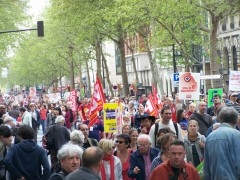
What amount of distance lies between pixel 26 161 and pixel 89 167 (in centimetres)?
338

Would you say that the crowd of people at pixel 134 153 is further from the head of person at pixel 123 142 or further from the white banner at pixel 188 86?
the white banner at pixel 188 86

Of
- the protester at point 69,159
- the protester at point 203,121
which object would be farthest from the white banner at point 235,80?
the protester at point 69,159

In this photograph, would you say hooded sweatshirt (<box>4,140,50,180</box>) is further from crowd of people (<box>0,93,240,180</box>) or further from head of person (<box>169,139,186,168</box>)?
head of person (<box>169,139,186,168</box>)

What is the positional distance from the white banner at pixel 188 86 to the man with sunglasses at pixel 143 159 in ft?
40.1

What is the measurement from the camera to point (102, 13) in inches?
1766

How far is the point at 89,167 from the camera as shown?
7.24 metres

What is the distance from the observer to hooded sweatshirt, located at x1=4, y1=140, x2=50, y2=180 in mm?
10453

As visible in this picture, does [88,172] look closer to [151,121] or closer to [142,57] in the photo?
[151,121]

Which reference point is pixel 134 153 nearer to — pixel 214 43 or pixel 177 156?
pixel 177 156

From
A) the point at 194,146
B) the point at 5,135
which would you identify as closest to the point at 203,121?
the point at 194,146

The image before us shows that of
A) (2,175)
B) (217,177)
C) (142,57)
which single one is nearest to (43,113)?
(2,175)

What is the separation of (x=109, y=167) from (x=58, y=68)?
8502 cm

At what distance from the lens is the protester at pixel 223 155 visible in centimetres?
805

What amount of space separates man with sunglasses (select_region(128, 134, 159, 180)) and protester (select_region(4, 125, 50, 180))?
1.15m
